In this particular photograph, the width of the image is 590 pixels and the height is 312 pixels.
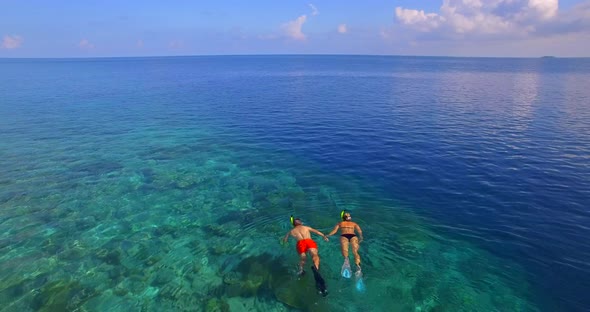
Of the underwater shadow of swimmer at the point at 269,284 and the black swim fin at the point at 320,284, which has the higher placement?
the black swim fin at the point at 320,284

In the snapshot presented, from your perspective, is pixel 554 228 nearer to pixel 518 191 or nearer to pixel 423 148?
pixel 518 191

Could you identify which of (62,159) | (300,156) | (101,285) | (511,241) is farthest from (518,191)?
(62,159)

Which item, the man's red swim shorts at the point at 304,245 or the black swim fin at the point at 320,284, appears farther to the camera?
the man's red swim shorts at the point at 304,245

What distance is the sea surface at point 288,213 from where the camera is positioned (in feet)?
50.2

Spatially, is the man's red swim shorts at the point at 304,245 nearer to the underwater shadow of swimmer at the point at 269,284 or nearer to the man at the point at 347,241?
the man at the point at 347,241

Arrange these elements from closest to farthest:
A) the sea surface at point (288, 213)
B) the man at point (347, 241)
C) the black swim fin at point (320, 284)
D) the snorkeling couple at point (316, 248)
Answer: the black swim fin at point (320, 284), the snorkeling couple at point (316, 248), the sea surface at point (288, 213), the man at point (347, 241)

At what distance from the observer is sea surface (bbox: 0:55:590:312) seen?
1530 centimetres

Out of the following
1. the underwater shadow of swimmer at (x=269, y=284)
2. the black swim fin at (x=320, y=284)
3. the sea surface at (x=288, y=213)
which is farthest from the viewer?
the sea surface at (x=288, y=213)

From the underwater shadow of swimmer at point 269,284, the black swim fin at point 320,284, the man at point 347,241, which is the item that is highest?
the man at point 347,241

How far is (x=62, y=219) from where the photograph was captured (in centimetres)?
2159

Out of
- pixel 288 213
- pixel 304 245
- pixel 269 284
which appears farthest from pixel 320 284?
pixel 288 213

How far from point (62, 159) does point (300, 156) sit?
24907 mm

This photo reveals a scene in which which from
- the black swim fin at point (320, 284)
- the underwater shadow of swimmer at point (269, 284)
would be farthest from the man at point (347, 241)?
the underwater shadow of swimmer at point (269, 284)

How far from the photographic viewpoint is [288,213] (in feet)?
74.6
